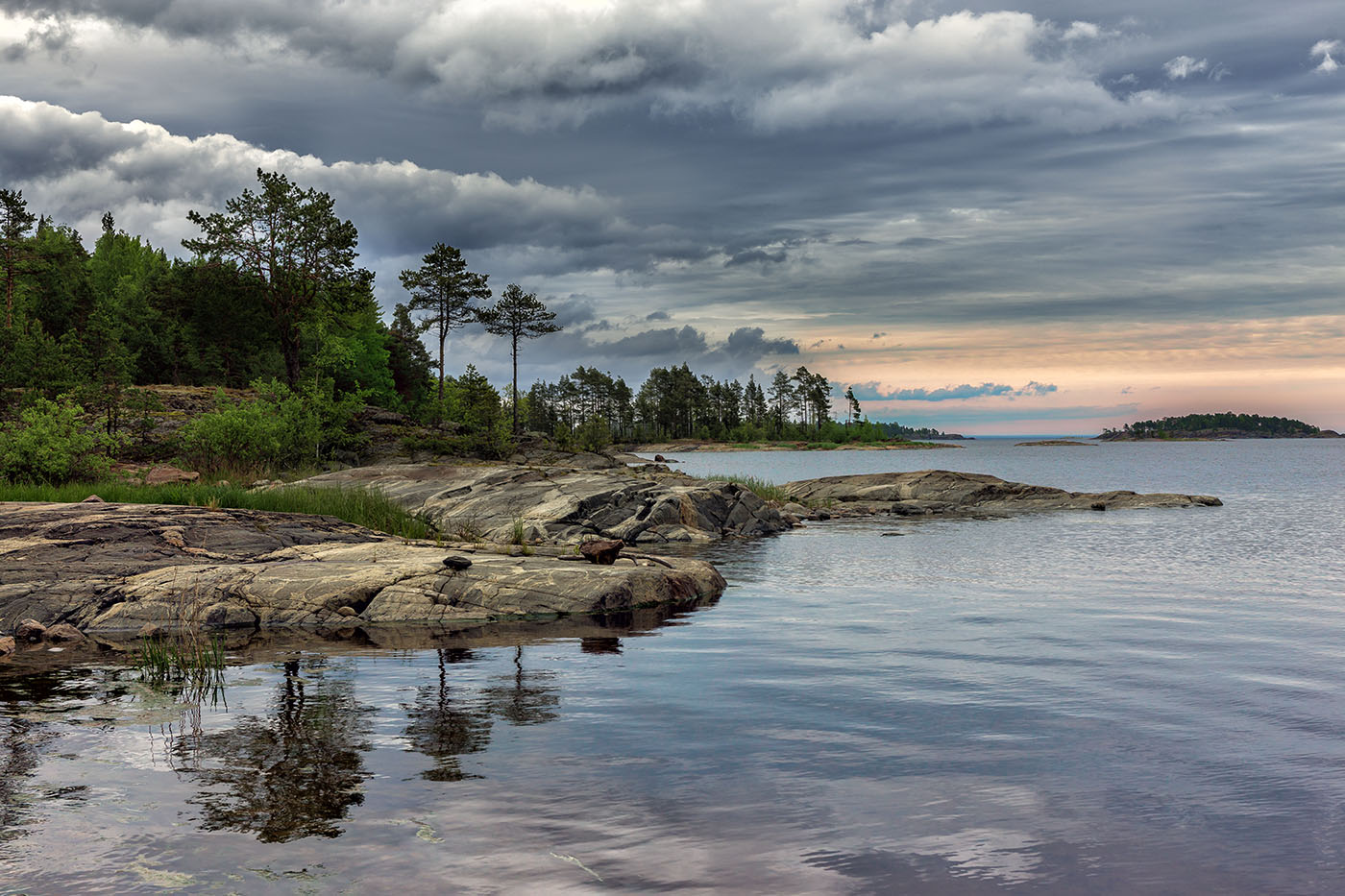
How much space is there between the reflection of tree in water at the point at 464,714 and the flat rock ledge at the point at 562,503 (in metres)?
17.4

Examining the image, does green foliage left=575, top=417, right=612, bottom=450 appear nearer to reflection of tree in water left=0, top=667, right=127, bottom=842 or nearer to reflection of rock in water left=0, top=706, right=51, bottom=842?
reflection of tree in water left=0, top=667, right=127, bottom=842

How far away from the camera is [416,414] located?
89812mm

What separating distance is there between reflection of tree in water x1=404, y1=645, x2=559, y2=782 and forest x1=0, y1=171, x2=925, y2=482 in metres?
20.4

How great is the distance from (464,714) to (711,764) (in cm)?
324

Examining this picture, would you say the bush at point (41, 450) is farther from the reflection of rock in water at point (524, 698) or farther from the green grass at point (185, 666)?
the reflection of rock in water at point (524, 698)

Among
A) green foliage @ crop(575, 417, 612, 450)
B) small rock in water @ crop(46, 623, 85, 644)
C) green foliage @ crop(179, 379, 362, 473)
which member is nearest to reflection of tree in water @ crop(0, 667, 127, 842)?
small rock in water @ crop(46, 623, 85, 644)

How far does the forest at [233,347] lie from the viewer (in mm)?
36188

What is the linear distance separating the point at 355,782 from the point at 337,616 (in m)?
8.53

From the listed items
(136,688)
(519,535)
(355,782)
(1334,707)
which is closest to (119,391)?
(519,535)

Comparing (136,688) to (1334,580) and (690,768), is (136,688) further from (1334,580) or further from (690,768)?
(1334,580)

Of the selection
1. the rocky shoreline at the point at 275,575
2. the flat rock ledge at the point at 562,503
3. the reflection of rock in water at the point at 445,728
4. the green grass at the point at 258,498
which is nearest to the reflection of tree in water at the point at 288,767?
the reflection of rock in water at the point at 445,728

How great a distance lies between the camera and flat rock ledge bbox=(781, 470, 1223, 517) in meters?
48.1

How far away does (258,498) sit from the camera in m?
22.4

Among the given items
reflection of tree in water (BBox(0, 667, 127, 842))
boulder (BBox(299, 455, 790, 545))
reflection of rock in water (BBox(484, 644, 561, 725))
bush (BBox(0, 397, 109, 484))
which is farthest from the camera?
boulder (BBox(299, 455, 790, 545))
